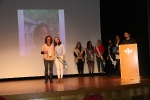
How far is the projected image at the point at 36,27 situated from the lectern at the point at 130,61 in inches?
112

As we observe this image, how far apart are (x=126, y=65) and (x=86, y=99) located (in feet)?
11.3

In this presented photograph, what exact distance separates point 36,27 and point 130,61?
353 cm

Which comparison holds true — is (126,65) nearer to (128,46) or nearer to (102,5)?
(128,46)

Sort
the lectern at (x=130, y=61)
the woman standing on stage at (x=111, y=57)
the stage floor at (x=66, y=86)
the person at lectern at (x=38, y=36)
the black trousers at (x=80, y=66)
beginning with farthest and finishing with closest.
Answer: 1. the black trousers at (x=80, y=66)
2. the person at lectern at (x=38, y=36)
3. the woman standing on stage at (x=111, y=57)
4. the lectern at (x=130, y=61)
5. the stage floor at (x=66, y=86)

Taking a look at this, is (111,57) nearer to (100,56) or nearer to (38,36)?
(100,56)

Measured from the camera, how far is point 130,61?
736 centimetres

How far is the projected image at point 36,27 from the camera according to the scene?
9.37 metres

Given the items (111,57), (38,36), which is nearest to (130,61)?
(111,57)

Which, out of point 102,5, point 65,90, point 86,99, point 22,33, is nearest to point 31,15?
point 22,33

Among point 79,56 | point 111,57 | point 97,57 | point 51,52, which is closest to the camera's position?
point 51,52

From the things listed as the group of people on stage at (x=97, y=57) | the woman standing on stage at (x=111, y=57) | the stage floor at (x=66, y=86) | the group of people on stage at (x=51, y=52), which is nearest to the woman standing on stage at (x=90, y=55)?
the group of people on stage at (x=97, y=57)

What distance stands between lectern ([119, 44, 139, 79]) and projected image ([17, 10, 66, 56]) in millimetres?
2834

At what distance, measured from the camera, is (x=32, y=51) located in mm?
9445

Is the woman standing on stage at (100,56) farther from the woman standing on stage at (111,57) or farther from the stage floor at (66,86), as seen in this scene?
the stage floor at (66,86)
